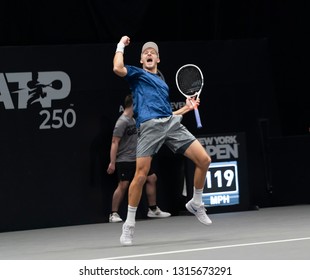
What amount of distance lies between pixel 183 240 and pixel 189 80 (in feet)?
5.78

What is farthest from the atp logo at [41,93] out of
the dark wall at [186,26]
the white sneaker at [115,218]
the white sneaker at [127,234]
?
the white sneaker at [127,234]

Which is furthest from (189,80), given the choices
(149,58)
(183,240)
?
(183,240)

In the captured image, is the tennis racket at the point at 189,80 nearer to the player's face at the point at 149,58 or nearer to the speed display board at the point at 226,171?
the player's face at the point at 149,58

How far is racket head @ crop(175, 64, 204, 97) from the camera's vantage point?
12.3m

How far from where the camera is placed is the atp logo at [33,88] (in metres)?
14.1

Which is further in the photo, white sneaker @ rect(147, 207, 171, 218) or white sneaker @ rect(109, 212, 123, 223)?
white sneaker @ rect(147, 207, 171, 218)

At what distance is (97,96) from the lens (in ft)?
48.3

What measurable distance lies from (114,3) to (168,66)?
1.10 m

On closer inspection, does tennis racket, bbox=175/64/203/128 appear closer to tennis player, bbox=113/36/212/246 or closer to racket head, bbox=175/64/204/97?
racket head, bbox=175/64/204/97

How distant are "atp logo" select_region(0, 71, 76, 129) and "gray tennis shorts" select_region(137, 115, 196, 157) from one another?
2.99 metres

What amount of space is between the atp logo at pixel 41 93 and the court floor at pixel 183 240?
1.39 m

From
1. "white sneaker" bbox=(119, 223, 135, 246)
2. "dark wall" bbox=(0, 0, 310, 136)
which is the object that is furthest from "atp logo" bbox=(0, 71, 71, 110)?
"white sneaker" bbox=(119, 223, 135, 246)
